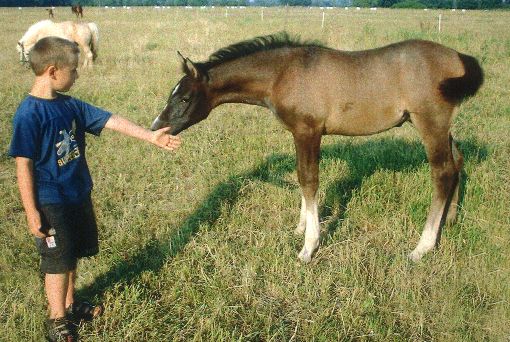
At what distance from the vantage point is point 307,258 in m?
4.04

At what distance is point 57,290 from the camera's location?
292cm

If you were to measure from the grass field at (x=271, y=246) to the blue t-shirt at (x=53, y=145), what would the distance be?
1002mm

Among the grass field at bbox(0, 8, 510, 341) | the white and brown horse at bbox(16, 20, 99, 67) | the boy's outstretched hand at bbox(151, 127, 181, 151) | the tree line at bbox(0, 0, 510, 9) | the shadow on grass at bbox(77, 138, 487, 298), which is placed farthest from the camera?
the tree line at bbox(0, 0, 510, 9)

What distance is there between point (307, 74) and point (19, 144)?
2597 millimetres

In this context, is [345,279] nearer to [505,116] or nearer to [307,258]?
[307,258]

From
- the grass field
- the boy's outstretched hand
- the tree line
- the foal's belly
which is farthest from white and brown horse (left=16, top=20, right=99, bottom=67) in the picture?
the tree line

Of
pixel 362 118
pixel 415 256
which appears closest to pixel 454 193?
pixel 415 256

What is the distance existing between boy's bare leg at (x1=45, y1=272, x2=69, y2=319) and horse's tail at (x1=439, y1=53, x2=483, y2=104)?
3604 mm

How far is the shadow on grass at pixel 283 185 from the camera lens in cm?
390

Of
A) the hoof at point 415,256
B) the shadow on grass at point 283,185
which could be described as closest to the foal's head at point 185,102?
the shadow on grass at point 283,185

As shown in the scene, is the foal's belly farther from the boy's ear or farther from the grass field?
the boy's ear

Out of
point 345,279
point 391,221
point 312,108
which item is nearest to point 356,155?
point 391,221

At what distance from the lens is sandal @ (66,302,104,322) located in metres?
3.18

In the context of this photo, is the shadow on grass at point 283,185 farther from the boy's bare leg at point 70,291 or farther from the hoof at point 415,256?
the hoof at point 415,256
